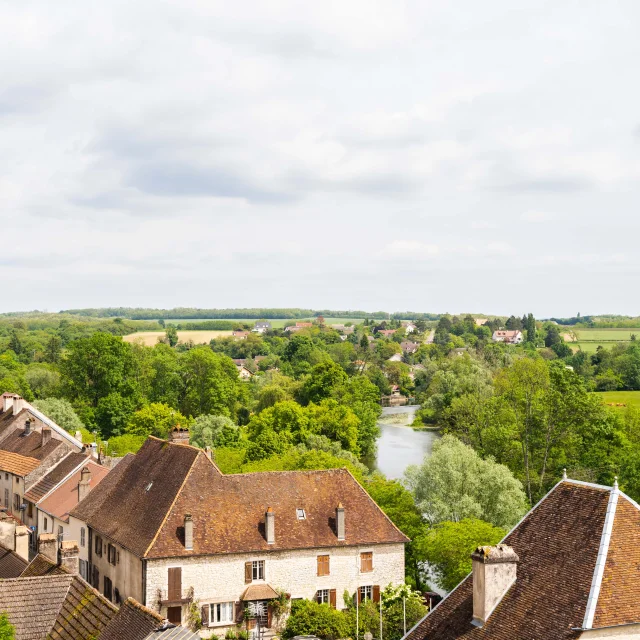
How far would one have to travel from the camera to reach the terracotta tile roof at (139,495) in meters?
37.3

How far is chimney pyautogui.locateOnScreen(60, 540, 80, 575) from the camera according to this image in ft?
74.2

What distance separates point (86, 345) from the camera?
303 feet

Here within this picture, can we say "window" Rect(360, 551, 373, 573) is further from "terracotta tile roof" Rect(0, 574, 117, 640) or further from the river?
the river

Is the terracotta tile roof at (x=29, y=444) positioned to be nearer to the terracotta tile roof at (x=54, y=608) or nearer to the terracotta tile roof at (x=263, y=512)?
the terracotta tile roof at (x=263, y=512)

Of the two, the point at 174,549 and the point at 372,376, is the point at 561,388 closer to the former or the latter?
the point at 174,549

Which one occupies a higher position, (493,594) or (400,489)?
(493,594)

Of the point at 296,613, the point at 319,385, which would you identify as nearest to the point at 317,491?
the point at 296,613

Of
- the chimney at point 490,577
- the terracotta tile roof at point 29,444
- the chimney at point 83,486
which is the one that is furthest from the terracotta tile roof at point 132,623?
the terracotta tile roof at point 29,444

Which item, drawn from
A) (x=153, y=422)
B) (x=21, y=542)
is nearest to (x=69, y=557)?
(x=21, y=542)

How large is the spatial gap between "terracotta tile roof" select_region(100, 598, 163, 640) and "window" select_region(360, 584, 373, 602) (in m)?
21.0

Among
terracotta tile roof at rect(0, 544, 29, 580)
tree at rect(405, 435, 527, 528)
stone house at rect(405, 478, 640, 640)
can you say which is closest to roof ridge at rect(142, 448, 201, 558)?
terracotta tile roof at rect(0, 544, 29, 580)

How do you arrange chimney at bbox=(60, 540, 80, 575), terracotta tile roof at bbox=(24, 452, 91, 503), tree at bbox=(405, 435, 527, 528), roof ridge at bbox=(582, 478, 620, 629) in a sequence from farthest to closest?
terracotta tile roof at bbox=(24, 452, 91, 503) → tree at bbox=(405, 435, 527, 528) → chimney at bbox=(60, 540, 80, 575) → roof ridge at bbox=(582, 478, 620, 629)

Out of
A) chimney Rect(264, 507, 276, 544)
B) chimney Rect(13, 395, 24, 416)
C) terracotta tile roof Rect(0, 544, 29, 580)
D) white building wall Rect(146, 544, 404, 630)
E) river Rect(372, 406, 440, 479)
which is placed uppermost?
chimney Rect(13, 395, 24, 416)

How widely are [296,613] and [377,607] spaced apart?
376 centimetres
